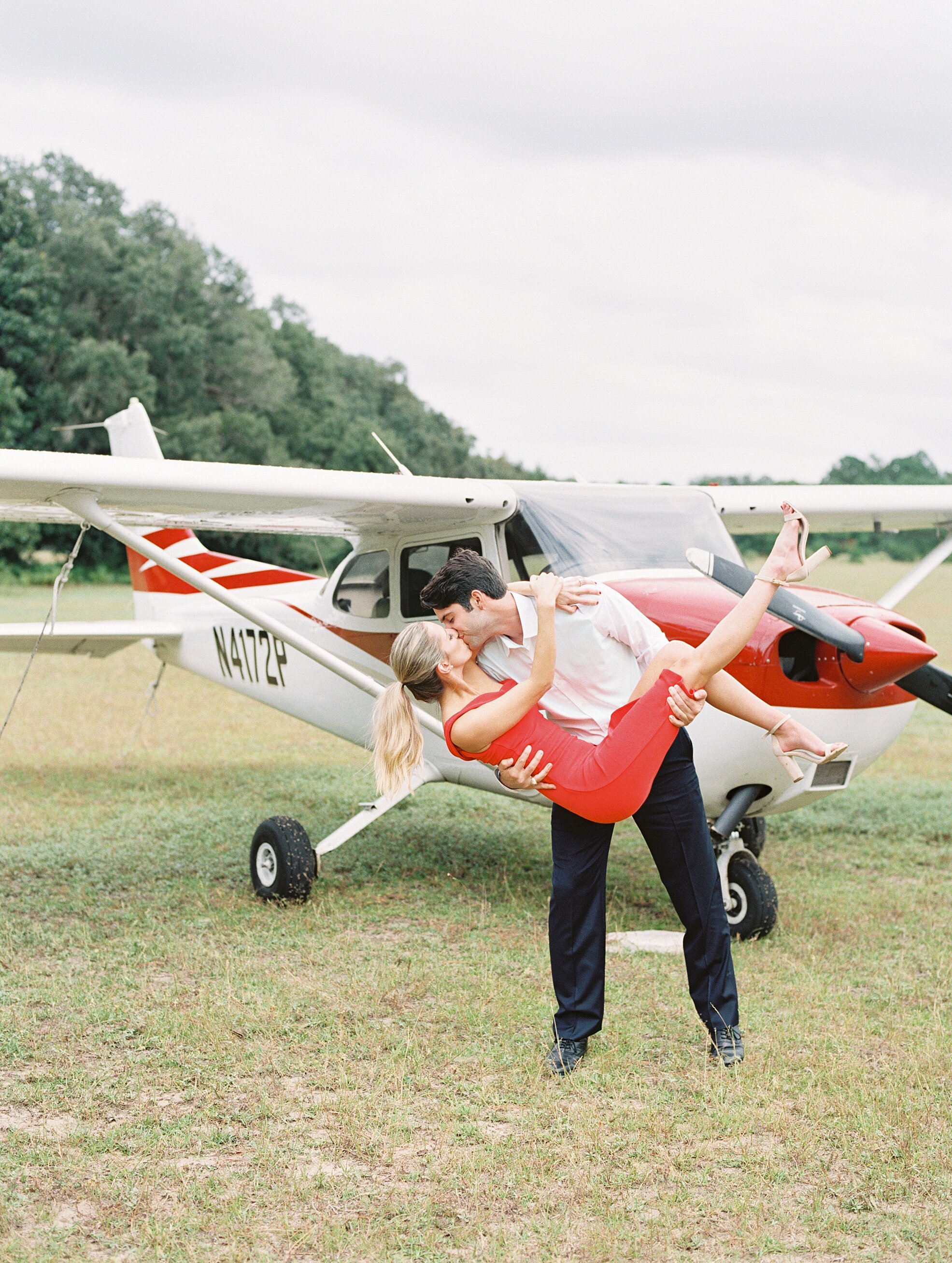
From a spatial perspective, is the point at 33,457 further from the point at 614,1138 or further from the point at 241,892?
the point at 614,1138

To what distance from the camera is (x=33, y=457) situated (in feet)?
16.7

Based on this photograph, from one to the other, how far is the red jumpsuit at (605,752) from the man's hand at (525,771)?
0.6 inches

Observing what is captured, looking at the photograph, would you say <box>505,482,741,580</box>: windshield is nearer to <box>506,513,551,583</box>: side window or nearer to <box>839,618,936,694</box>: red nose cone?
<box>506,513,551,583</box>: side window

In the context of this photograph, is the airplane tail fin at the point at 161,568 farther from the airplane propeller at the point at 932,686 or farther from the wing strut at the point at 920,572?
the airplane propeller at the point at 932,686

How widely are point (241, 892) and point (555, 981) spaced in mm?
2926

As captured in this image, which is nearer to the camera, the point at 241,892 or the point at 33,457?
the point at 33,457

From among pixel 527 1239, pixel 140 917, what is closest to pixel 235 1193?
pixel 527 1239

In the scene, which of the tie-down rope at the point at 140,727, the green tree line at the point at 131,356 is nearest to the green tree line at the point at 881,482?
the green tree line at the point at 131,356

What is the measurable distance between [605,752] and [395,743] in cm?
65

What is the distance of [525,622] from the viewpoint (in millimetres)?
3580

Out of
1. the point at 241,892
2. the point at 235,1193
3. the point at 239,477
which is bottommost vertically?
the point at 241,892

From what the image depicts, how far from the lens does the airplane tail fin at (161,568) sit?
842 centimetres

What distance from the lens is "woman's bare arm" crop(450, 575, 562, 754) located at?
10.8ft

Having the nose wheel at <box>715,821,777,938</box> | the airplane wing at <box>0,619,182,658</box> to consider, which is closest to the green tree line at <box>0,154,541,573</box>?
the airplane wing at <box>0,619,182,658</box>
